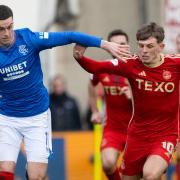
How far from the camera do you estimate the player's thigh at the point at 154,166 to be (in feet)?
36.9

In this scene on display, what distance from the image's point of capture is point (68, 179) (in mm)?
16531

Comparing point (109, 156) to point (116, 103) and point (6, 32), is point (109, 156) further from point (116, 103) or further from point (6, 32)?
point (6, 32)

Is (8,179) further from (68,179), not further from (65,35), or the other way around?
(68,179)

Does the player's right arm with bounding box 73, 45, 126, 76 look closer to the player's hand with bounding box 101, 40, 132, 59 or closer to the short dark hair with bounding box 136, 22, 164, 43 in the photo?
the player's hand with bounding box 101, 40, 132, 59

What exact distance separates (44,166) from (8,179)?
484 millimetres

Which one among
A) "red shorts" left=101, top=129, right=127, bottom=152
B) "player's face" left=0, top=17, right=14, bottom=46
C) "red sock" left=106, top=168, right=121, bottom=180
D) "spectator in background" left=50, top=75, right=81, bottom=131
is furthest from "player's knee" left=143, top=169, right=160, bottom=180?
"spectator in background" left=50, top=75, right=81, bottom=131

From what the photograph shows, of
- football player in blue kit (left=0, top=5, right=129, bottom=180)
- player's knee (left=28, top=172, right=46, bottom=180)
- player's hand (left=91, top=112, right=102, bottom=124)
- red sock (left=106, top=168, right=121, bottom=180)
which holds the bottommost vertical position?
red sock (left=106, top=168, right=121, bottom=180)

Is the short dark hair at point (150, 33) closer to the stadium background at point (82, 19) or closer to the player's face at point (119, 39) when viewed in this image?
the player's face at point (119, 39)

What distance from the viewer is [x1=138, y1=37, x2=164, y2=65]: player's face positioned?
11250 millimetres

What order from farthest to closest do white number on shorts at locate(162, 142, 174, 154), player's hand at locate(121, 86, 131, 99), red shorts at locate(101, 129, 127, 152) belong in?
red shorts at locate(101, 129, 127, 152), player's hand at locate(121, 86, 131, 99), white number on shorts at locate(162, 142, 174, 154)

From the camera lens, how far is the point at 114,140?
523 inches

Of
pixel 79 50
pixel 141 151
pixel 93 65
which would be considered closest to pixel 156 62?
pixel 93 65

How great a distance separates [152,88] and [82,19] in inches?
327

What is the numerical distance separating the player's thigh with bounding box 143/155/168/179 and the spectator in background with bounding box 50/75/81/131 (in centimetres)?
545
